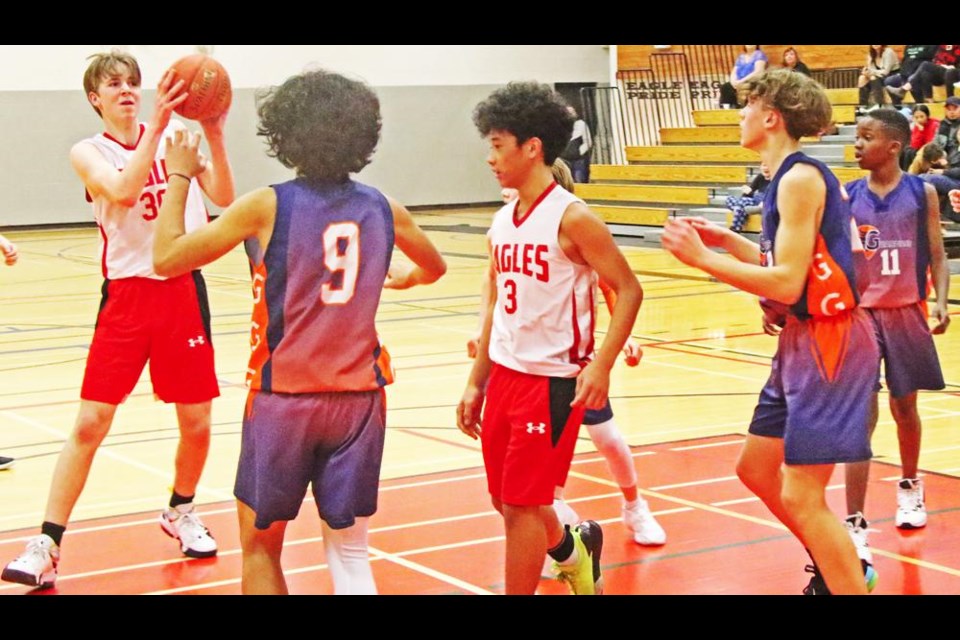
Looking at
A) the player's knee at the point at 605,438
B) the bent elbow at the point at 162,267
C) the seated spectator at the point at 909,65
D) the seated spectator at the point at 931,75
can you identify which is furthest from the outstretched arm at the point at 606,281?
the seated spectator at the point at 909,65

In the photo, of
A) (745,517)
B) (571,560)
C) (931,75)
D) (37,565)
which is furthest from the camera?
(931,75)

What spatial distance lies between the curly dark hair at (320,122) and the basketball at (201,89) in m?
0.41

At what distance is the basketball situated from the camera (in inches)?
152

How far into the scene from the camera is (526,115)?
410cm

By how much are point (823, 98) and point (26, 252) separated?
17059mm

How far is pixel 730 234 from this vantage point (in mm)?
4258

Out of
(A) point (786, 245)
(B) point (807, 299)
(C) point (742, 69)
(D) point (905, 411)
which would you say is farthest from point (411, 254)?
(C) point (742, 69)

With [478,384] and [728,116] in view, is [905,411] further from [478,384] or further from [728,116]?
[728,116]

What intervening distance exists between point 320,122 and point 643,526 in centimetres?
259

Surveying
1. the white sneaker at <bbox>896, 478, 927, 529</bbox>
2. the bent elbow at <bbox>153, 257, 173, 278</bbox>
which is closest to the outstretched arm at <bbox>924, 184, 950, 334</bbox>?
the white sneaker at <bbox>896, 478, 927, 529</bbox>

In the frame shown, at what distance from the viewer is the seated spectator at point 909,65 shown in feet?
59.4

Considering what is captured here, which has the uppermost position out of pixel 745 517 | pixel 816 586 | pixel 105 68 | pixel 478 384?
pixel 105 68
